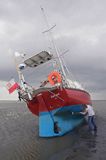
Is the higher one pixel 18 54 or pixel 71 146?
pixel 18 54

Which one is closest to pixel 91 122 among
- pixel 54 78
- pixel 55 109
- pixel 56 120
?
pixel 56 120

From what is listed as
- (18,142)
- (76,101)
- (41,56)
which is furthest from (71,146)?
(41,56)

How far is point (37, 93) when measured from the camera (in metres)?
21.3

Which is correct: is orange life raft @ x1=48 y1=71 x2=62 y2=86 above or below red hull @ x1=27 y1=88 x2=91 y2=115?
above

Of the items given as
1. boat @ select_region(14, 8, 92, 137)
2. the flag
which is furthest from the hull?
the flag

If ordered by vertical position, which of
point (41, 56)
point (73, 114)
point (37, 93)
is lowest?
point (73, 114)

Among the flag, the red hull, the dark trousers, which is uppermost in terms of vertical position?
the flag

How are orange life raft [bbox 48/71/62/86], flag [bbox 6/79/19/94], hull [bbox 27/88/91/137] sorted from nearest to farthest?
flag [bbox 6/79/19/94]
hull [bbox 27/88/91/137]
orange life raft [bbox 48/71/62/86]

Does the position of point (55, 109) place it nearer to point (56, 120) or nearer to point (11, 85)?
point (56, 120)

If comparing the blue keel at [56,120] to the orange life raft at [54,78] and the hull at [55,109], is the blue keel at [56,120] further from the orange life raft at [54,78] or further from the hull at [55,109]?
the orange life raft at [54,78]

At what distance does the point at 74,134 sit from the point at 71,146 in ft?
14.9

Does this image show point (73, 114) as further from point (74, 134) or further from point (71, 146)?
point (71, 146)

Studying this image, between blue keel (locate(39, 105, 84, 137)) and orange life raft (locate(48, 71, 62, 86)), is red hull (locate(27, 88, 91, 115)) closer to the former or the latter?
blue keel (locate(39, 105, 84, 137))

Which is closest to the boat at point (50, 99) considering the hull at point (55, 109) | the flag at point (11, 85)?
the hull at point (55, 109)
